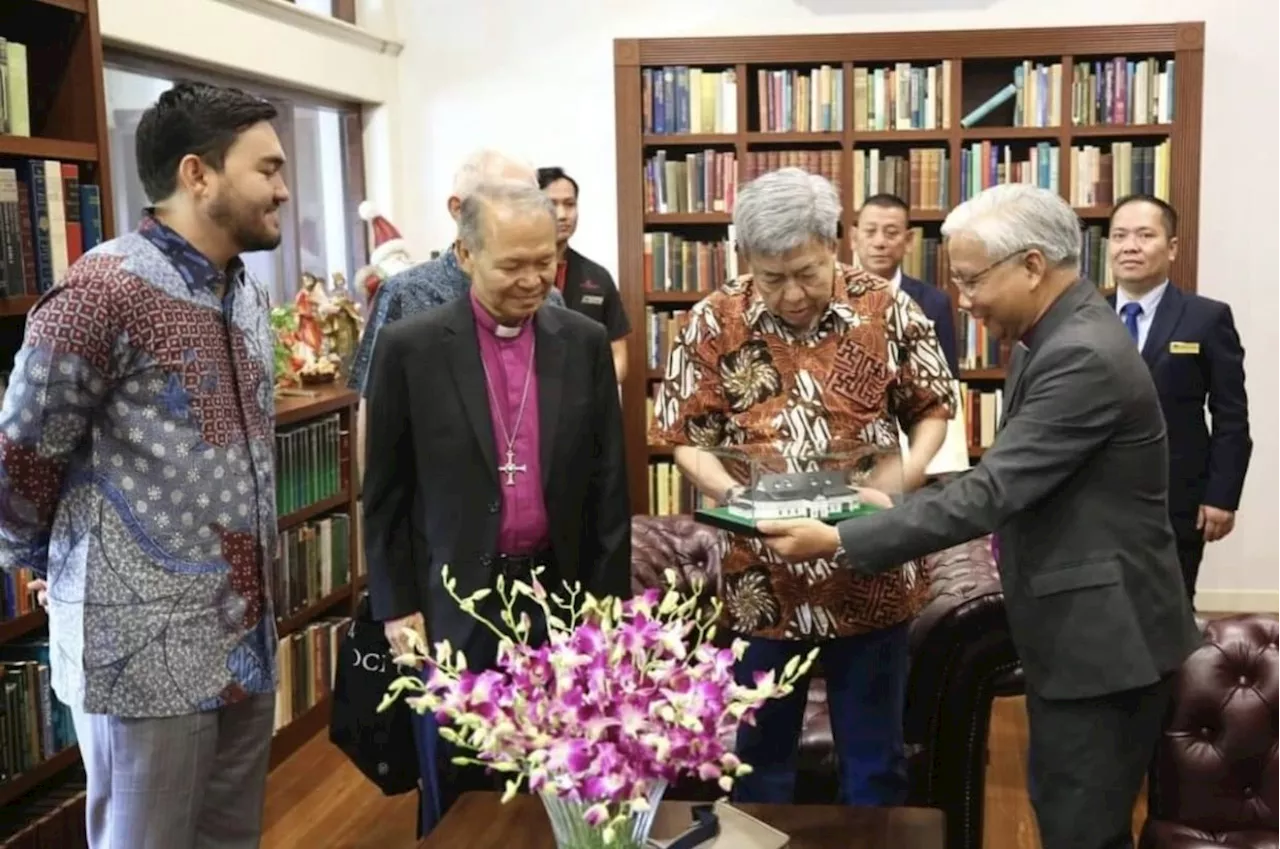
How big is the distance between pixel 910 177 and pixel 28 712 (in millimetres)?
3826

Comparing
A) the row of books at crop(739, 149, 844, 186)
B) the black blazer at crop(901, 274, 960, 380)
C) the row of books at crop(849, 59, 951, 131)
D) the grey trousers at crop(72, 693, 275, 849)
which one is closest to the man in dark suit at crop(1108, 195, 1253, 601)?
the black blazer at crop(901, 274, 960, 380)

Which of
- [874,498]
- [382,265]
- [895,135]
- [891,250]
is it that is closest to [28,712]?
[874,498]

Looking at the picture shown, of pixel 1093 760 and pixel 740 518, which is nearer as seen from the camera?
pixel 1093 760

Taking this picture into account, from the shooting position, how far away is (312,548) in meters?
4.02

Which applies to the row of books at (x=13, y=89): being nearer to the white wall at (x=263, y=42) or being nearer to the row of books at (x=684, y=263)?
the white wall at (x=263, y=42)

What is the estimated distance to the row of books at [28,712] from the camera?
2746mm

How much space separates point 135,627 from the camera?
1.93m

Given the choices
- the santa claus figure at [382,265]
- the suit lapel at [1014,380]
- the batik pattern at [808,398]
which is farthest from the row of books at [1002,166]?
the suit lapel at [1014,380]

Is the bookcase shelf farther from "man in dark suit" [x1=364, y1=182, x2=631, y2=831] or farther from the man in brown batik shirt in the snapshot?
the man in brown batik shirt

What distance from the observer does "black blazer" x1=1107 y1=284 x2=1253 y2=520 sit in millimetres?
3549

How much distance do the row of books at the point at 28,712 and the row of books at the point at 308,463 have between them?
0.99m

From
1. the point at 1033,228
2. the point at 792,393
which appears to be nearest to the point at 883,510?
the point at 792,393

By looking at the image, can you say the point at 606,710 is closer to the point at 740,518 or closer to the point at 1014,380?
the point at 740,518

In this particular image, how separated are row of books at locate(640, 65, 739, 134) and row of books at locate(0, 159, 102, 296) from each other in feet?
9.26
